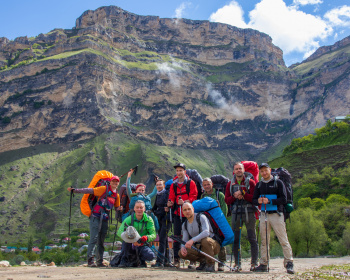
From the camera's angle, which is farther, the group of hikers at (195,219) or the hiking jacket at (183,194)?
the hiking jacket at (183,194)

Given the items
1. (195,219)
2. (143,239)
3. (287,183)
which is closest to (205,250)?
(195,219)

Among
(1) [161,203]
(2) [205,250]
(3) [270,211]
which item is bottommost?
(2) [205,250]

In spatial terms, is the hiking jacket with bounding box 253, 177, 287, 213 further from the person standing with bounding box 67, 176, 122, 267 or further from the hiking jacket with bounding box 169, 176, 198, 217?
the person standing with bounding box 67, 176, 122, 267

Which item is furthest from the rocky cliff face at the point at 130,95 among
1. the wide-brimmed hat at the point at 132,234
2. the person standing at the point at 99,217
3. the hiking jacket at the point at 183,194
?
the wide-brimmed hat at the point at 132,234

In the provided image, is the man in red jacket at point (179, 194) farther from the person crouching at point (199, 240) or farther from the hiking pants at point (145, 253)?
the person crouching at point (199, 240)

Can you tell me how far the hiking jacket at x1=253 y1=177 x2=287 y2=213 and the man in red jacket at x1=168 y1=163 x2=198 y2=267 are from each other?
6.30 feet

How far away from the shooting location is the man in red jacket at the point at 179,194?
33.8 feet

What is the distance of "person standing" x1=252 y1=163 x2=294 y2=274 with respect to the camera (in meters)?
8.94

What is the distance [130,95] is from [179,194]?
154 m

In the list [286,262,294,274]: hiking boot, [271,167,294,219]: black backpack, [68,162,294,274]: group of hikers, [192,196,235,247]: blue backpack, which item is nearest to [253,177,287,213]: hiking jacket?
[68,162,294,274]: group of hikers

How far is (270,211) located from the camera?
916 cm

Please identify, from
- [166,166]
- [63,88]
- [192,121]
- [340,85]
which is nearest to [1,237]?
[166,166]

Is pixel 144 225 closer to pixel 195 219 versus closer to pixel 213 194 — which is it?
pixel 195 219

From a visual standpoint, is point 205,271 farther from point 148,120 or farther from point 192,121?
point 192,121
